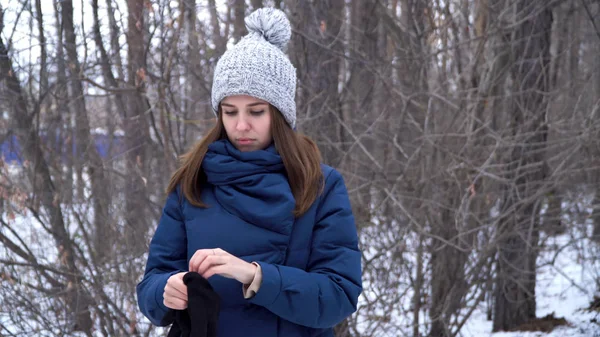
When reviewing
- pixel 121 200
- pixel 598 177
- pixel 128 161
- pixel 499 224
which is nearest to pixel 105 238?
pixel 121 200

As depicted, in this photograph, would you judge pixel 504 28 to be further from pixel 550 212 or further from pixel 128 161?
pixel 128 161

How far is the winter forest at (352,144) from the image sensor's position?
4.59m

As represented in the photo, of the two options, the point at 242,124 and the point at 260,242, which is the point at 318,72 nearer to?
the point at 242,124

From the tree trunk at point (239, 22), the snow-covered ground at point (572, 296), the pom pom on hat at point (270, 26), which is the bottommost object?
the snow-covered ground at point (572, 296)

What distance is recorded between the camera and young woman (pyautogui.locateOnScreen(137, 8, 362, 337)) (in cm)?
189

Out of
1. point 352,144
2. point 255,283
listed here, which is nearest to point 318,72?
point 352,144

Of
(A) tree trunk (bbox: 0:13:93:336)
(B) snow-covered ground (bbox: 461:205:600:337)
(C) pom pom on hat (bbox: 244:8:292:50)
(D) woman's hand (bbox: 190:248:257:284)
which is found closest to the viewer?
(D) woman's hand (bbox: 190:248:257:284)

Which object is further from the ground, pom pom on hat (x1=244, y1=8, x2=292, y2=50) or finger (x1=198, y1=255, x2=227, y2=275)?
pom pom on hat (x1=244, y1=8, x2=292, y2=50)

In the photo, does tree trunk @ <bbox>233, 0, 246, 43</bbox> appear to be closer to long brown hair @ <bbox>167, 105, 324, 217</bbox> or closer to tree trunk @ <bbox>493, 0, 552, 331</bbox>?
tree trunk @ <bbox>493, 0, 552, 331</bbox>

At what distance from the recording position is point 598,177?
5.83 meters

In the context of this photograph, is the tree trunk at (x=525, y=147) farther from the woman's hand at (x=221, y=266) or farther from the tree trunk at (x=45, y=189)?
the woman's hand at (x=221, y=266)

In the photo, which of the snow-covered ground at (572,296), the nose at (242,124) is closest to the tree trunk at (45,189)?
the nose at (242,124)

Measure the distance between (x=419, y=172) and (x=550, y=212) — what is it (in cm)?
119

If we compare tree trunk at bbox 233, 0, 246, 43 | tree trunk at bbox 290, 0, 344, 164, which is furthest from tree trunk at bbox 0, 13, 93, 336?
tree trunk at bbox 290, 0, 344, 164
